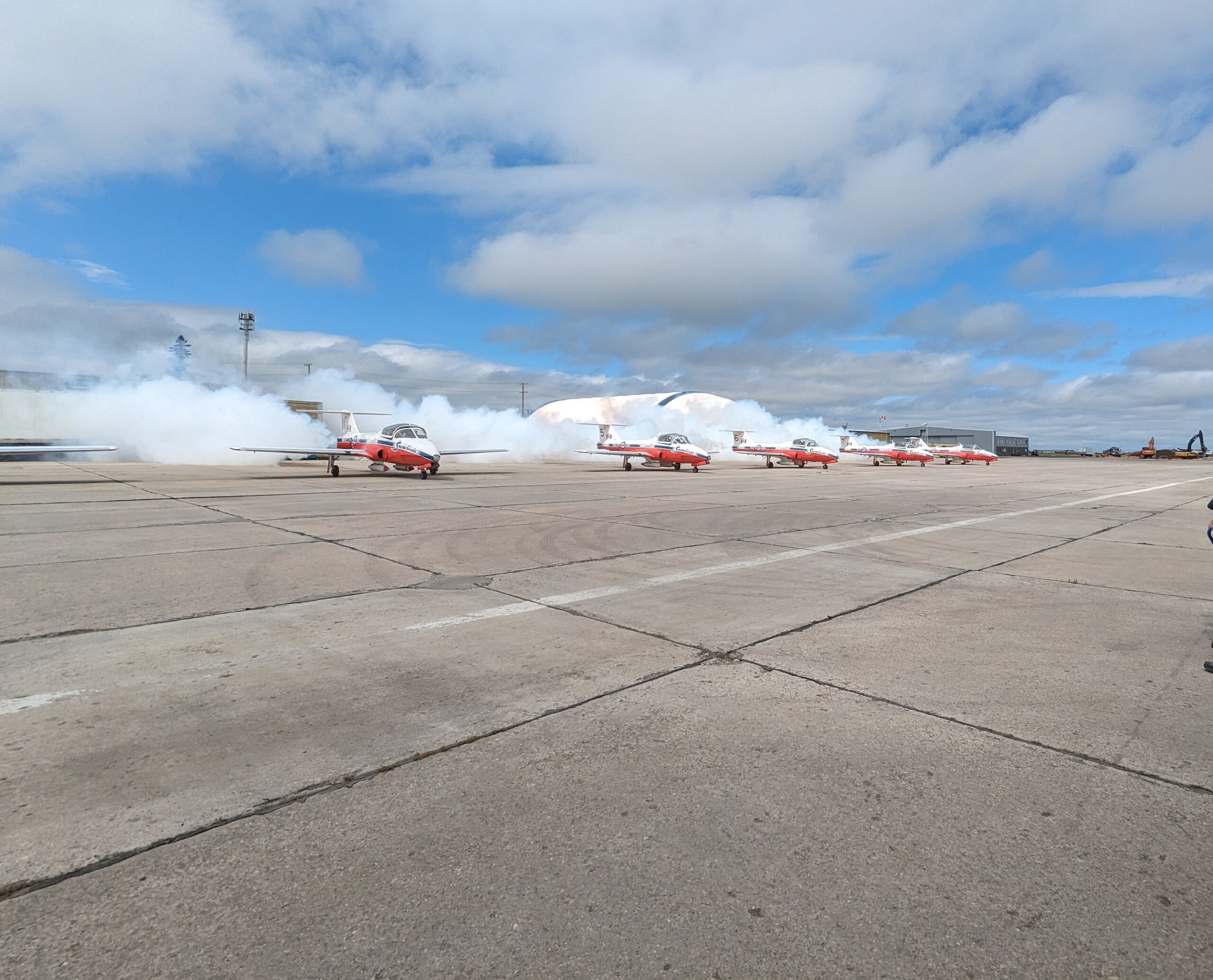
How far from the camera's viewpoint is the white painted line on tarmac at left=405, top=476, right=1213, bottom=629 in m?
6.18

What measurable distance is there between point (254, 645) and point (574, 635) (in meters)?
2.51

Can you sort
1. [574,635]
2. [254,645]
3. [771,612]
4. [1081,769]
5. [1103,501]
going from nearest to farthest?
[1081,769]
[254,645]
[574,635]
[771,612]
[1103,501]

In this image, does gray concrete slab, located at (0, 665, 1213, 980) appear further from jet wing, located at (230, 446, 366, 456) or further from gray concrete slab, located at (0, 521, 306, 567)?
jet wing, located at (230, 446, 366, 456)

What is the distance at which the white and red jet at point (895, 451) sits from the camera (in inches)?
2127

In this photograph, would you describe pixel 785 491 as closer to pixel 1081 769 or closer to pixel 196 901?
pixel 1081 769

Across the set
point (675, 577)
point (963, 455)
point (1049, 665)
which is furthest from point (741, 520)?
point (963, 455)

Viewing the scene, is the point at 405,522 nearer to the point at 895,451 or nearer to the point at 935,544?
the point at 935,544

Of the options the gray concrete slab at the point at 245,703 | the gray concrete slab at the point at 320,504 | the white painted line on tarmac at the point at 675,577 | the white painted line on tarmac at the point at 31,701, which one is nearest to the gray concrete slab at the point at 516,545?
the white painted line on tarmac at the point at 675,577

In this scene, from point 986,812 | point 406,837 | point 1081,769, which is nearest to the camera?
point 406,837

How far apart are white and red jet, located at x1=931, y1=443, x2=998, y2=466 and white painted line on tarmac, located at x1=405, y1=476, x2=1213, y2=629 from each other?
48764 mm

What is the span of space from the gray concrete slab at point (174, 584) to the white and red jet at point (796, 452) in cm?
3820

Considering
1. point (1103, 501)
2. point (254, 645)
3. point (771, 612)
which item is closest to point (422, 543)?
point (254, 645)

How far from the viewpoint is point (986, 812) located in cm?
293

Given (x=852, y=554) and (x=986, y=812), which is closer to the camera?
(x=986, y=812)
